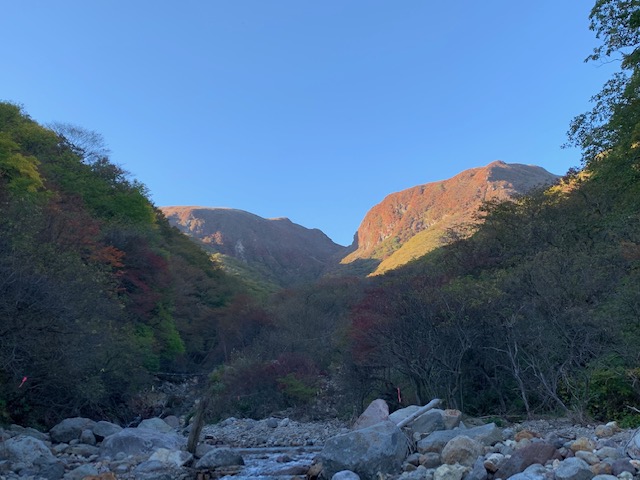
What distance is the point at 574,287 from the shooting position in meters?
18.7

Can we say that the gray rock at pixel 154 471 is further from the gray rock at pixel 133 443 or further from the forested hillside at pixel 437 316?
the forested hillside at pixel 437 316

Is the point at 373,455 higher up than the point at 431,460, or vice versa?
the point at 373,455

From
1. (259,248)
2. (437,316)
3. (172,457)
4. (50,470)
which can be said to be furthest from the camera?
(259,248)

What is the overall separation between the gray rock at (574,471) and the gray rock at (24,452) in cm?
1041

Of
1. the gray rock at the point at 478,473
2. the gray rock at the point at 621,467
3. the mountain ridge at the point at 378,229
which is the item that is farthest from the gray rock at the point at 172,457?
the mountain ridge at the point at 378,229

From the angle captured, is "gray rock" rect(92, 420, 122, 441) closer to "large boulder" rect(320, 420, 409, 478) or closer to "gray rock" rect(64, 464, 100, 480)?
"gray rock" rect(64, 464, 100, 480)

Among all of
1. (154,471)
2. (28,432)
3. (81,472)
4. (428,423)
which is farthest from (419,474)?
(28,432)

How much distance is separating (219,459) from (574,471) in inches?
341

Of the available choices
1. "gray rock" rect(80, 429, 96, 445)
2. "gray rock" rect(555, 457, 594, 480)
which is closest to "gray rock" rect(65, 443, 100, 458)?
"gray rock" rect(80, 429, 96, 445)

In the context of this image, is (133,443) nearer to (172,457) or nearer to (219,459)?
(172,457)

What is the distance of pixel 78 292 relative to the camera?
1786cm

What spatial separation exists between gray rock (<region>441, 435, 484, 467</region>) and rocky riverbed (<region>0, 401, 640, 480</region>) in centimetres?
2

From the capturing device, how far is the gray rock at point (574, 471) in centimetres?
752

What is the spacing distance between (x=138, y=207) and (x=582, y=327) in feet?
122
